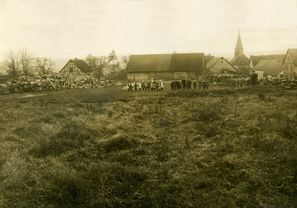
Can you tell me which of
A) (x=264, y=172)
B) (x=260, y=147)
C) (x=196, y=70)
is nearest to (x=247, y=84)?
(x=196, y=70)

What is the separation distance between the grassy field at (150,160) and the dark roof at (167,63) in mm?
35028

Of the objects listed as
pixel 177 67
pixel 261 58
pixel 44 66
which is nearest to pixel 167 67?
pixel 177 67

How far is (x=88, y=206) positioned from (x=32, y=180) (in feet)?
6.55

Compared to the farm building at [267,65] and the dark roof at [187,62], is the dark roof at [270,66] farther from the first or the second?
the dark roof at [187,62]

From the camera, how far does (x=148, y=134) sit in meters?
14.5

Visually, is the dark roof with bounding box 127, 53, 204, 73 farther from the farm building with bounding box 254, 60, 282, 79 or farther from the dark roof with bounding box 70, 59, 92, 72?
the farm building with bounding box 254, 60, 282, 79

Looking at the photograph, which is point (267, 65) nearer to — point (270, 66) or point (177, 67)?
point (270, 66)

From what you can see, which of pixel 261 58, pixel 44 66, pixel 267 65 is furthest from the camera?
pixel 44 66

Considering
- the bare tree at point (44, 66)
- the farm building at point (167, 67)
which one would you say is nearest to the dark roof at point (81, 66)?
the bare tree at point (44, 66)

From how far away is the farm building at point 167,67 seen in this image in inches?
2111

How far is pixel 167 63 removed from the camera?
55750mm

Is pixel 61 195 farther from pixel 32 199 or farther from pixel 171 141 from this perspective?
pixel 171 141

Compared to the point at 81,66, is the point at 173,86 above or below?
below

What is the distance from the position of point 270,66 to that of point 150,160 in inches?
2384
